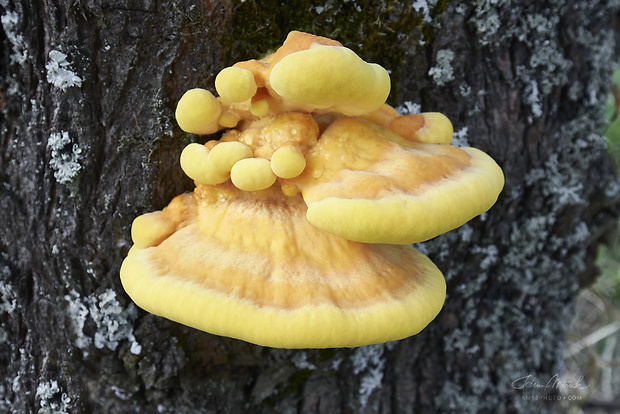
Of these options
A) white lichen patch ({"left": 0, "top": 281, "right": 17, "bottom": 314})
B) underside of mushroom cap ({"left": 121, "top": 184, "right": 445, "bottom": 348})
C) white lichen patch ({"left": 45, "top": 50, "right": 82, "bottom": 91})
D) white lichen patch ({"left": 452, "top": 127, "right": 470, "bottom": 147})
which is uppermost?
white lichen patch ({"left": 45, "top": 50, "right": 82, "bottom": 91})

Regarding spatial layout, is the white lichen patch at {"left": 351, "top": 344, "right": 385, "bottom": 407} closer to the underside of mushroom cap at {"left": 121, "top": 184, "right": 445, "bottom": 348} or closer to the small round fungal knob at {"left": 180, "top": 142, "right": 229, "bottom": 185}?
the underside of mushroom cap at {"left": 121, "top": 184, "right": 445, "bottom": 348}

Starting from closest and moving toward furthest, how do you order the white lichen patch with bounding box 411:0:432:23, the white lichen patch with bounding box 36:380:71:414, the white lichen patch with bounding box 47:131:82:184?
the white lichen patch with bounding box 47:131:82:184
the white lichen patch with bounding box 411:0:432:23
the white lichen patch with bounding box 36:380:71:414

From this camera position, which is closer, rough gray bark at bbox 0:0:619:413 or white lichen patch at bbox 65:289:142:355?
rough gray bark at bbox 0:0:619:413

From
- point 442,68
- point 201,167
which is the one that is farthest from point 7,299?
point 442,68

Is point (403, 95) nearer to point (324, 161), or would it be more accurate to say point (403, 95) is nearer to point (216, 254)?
point (324, 161)

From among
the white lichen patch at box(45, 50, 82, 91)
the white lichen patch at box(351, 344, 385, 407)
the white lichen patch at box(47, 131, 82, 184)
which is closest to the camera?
the white lichen patch at box(45, 50, 82, 91)

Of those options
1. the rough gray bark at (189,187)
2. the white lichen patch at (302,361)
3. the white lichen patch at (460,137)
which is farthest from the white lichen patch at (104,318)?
the white lichen patch at (460,137)

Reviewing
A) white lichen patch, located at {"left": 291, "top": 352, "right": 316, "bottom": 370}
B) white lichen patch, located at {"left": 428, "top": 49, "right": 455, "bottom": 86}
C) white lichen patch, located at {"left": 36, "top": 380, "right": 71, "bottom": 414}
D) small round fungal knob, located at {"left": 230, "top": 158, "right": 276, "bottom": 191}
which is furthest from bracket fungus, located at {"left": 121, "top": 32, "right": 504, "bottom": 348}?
white lichen patch, located at {"left": 36, "top": 380, "right": 71, "bottom": 414}
